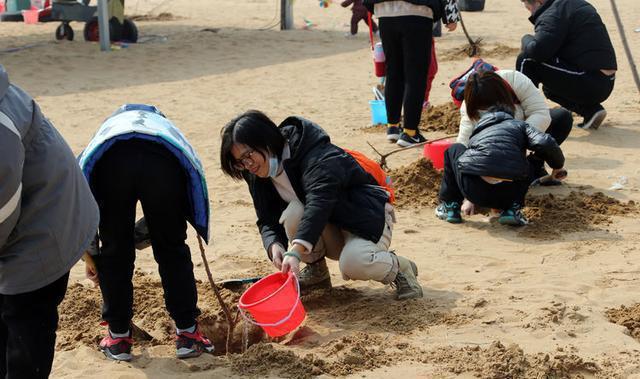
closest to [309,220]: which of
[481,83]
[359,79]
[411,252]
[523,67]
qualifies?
[411,252]

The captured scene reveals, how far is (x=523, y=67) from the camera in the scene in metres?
7.45

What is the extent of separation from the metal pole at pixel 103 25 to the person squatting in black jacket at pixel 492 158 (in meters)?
8.43

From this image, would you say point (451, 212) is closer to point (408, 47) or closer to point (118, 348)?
point (408, 47)

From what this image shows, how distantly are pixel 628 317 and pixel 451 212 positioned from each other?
172cm

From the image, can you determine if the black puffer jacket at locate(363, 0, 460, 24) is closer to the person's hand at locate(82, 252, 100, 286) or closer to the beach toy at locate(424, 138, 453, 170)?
the beach toy at locate(424, 138, 453, 170)

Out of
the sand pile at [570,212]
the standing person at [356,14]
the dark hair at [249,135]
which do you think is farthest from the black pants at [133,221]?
the standing person at [356,14]

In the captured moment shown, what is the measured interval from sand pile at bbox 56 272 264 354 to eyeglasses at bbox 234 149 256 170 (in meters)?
0.77

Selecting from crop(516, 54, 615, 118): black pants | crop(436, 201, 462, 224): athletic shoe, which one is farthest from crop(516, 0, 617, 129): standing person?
crop(436, 201, 462, 224): athletic shoe

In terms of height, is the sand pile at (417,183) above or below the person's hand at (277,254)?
below

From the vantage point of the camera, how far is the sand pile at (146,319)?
3.98 meters

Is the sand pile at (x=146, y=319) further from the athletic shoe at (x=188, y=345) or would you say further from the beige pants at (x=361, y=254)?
the beige pants at (x=361, y=254)

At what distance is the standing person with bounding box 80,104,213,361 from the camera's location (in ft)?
11.1

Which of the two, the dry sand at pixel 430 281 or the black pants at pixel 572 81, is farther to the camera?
the black pants at pixel 572 81

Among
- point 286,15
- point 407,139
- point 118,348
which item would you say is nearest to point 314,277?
point 118,348
